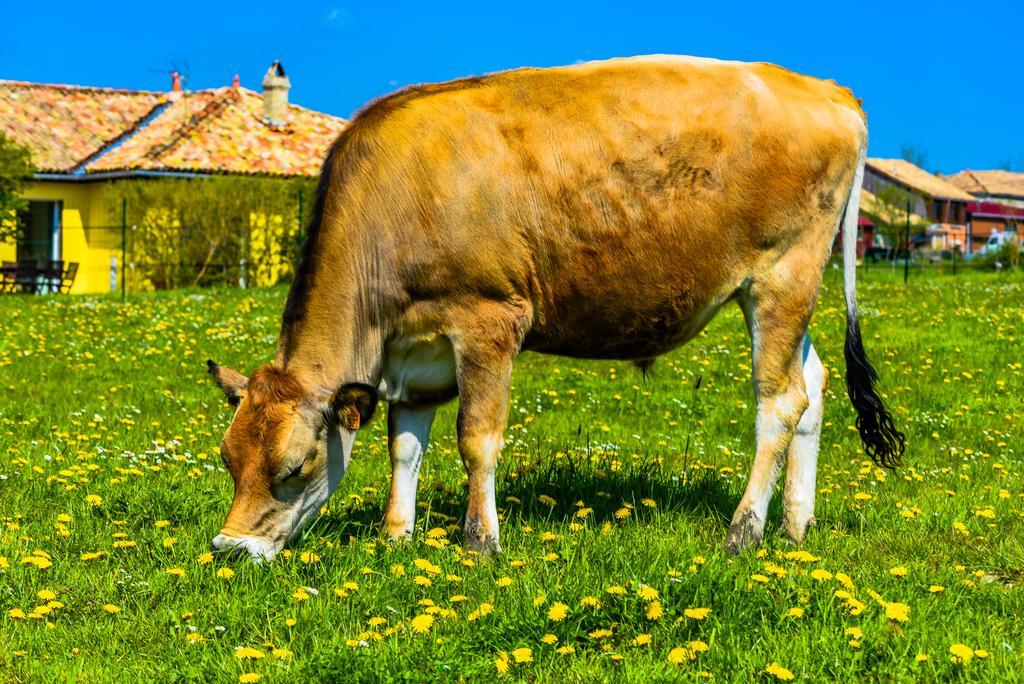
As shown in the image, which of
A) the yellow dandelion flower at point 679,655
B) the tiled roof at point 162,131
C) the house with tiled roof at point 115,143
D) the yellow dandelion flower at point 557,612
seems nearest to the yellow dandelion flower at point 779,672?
the yellow dandelion flower at point 679,655

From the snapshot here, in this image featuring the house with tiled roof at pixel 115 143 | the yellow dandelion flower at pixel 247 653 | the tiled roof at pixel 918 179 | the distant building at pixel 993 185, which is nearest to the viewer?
the yellow dandelion flower at pixel 247 653

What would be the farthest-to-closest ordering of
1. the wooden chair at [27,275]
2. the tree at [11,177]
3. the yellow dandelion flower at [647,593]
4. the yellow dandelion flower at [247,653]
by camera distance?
the tree at [11,177] → the wooden chair at [27,275] → the yellow dandelion flower at [647,593] → the yellow dandelion flower at [247,653]

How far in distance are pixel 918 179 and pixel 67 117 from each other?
7986 centimetres

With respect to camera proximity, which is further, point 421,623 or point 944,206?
point 944,206

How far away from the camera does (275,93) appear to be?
130 feet

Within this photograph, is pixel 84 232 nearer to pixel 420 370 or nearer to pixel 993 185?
pixel 420 370

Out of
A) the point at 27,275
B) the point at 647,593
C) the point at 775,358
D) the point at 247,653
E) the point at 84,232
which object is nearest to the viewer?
the point at 247,653

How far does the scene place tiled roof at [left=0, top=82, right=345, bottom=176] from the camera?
3534cm

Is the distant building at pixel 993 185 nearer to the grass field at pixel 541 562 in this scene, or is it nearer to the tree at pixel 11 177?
the tree at pixel 11 177

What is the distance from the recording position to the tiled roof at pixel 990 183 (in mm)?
113062

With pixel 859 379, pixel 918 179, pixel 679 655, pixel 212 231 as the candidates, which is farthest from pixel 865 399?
pixel 918 179

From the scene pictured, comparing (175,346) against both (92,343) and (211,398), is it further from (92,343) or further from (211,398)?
(211,398)

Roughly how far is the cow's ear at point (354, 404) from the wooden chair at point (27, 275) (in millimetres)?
27375

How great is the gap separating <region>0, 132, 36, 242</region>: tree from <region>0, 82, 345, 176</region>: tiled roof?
298cm
